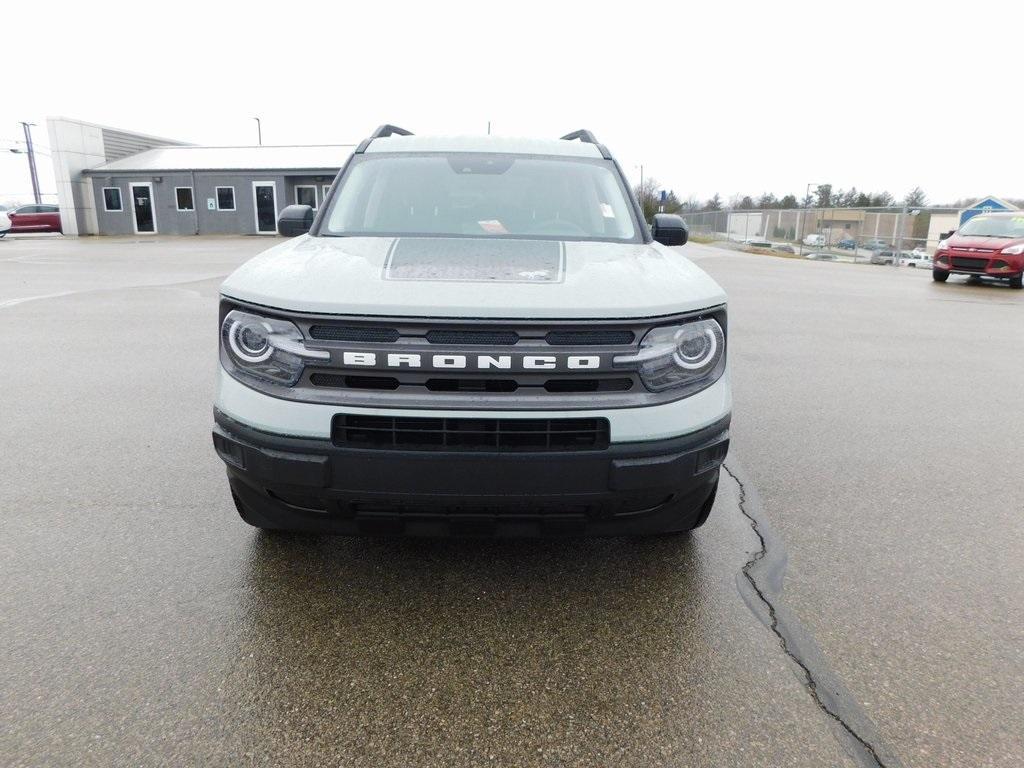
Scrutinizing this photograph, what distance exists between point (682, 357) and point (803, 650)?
1.09 meters

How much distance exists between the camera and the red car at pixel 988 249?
1470 cm

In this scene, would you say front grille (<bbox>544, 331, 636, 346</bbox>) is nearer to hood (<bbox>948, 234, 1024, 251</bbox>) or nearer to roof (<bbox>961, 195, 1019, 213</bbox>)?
hood (<bbox>948, 234, 1024, 251</bbox>)

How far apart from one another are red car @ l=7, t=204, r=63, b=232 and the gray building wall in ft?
8.78

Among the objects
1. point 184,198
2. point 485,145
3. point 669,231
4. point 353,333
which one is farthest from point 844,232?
point 184,198

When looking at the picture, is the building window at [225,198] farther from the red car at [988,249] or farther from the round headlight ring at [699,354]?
the round headlight ring at [699,354]

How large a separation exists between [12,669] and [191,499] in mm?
1366

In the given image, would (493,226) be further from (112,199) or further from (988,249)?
(112,199)

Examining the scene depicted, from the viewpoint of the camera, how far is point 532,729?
2033 millimetres

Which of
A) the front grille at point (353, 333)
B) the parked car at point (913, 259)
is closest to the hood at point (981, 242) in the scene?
the parked car at point (913, 259)

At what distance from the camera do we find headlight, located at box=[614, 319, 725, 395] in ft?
7.55

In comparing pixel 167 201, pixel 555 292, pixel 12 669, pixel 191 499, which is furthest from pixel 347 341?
pixel 167 201

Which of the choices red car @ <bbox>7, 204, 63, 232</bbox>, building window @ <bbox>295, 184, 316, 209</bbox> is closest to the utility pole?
red car @ <bbox>7, 204, 63, 232</bbox>

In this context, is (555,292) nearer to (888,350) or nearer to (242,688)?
(242,688)

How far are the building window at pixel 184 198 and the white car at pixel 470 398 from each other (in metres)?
38.6
